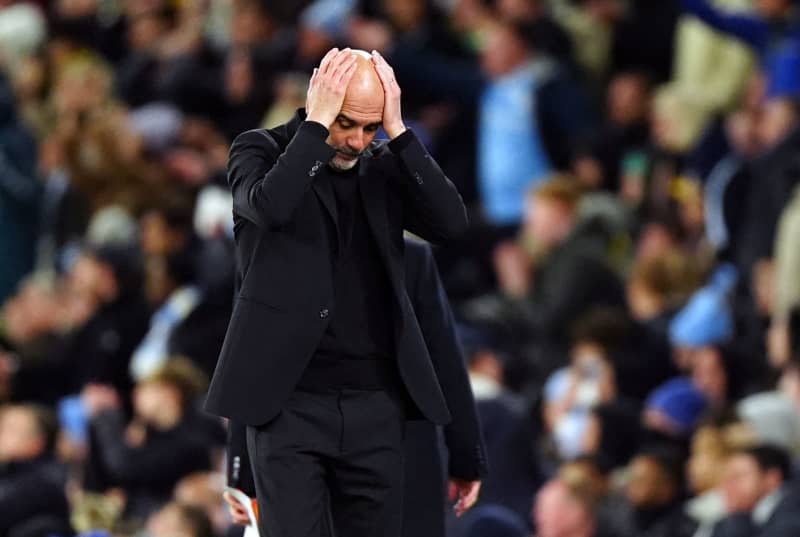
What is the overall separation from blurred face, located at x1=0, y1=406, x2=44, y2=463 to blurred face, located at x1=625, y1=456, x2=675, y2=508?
286cm

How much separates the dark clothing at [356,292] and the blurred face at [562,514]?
3.17 metres

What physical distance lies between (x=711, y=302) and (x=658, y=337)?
11.8 inches

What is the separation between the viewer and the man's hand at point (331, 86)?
4816 millimetres

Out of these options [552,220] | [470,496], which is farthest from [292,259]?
[552,220]

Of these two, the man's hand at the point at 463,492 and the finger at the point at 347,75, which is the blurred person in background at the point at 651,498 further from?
the finger at the point at 347,75

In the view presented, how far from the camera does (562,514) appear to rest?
8094mm

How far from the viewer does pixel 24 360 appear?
11.3 metres

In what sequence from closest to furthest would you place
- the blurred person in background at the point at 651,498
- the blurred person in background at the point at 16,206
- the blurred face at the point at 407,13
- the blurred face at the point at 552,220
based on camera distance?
the blurred person in background at the point at 651,498 < the blurred face at the point at 552,220 < the blurred face at the point at 407,13 < the blurred person in background at the point at 16,206

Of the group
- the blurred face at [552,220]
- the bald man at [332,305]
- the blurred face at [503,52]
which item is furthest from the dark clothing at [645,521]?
the blurred face at [503,52]

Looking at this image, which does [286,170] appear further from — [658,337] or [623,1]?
[623,1]

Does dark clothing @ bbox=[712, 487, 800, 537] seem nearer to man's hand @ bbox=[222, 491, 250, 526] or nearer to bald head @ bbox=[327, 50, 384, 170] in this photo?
man's hand @ bbox=[222, 491, 250, 526]

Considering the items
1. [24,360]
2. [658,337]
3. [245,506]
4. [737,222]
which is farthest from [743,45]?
[245,506]

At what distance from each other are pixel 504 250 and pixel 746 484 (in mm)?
3257

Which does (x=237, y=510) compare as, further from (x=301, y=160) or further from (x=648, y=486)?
(x=648, y=486)
